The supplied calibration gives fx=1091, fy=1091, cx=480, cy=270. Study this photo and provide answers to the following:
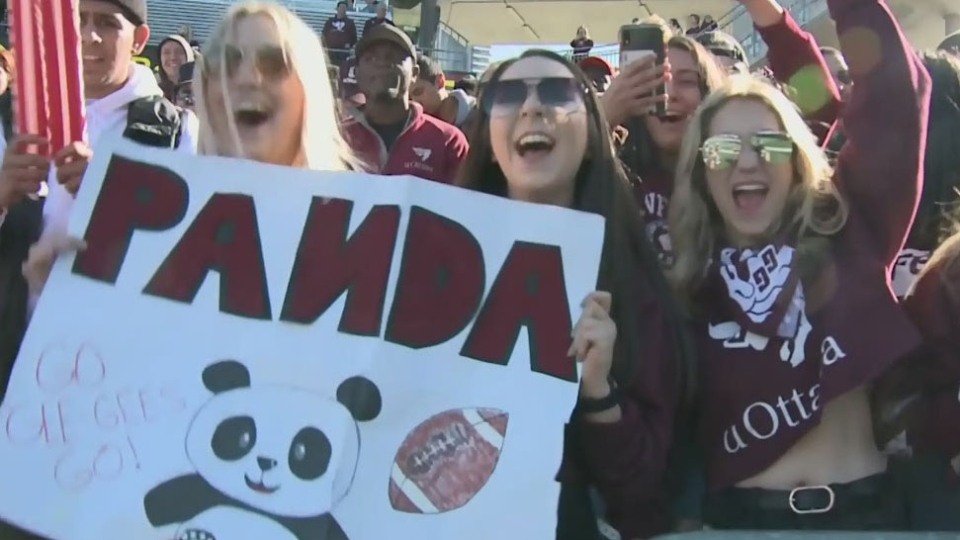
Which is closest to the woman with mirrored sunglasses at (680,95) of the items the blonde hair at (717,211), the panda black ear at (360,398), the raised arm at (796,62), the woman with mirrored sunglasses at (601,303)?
the raised arm at (796,62)

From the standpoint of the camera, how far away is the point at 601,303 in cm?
185

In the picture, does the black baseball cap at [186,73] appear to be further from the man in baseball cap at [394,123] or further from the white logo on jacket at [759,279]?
the white logo on jacket at [759,279]

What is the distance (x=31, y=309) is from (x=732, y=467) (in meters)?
1.33

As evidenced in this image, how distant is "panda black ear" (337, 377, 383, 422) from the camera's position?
177 centimetres

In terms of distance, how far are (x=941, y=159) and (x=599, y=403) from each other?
114 centimetres

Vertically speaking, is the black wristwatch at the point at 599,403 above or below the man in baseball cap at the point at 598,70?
below

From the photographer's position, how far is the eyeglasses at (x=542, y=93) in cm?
209

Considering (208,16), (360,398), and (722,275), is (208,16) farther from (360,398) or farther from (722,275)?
(360,398)

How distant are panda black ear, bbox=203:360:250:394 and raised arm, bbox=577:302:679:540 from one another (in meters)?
0.59

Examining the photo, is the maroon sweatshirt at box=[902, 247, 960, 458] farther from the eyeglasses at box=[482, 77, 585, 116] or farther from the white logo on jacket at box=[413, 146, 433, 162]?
the white logo on jacket at box=[413, 146, 433, 162]

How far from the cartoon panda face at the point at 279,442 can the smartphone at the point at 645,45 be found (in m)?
1.14

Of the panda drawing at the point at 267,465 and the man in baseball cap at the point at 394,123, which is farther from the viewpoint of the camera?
the man in baseball cap at the point at 394,123

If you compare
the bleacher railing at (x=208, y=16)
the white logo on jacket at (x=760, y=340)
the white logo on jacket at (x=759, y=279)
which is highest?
the white logo on jacket at (x=759, y=279)

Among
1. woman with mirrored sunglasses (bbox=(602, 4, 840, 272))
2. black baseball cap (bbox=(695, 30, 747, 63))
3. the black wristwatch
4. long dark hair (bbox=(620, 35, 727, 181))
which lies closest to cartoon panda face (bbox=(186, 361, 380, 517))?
the black wristwatch
